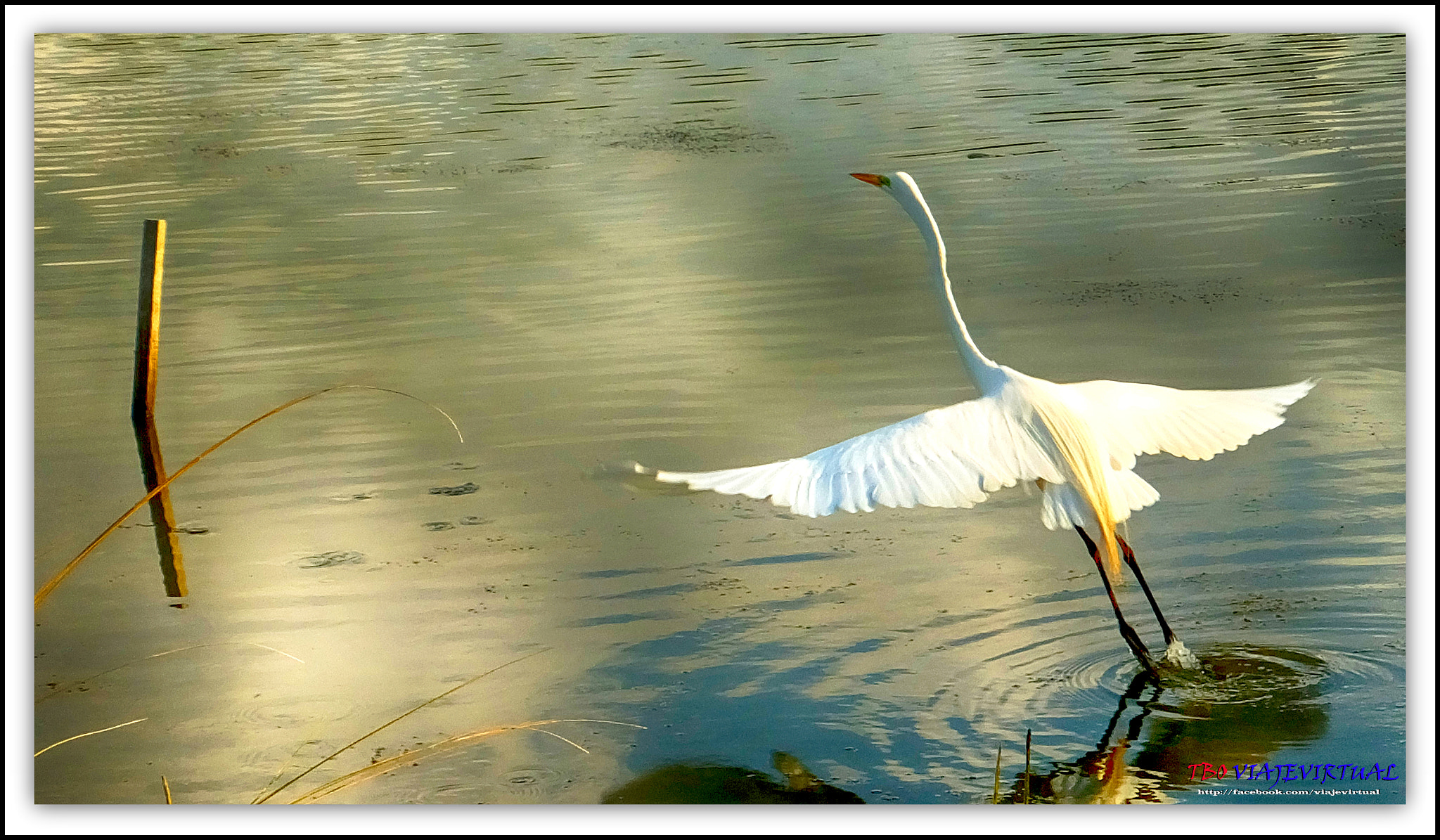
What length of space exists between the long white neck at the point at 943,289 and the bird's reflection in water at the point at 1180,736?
2.18ft

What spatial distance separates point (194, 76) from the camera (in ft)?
9.16

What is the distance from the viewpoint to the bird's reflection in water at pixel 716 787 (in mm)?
2424

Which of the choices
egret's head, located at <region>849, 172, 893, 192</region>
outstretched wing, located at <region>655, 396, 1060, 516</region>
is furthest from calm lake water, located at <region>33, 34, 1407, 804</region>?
outstretched wing, located at <region>655, 396, 1060, 516</region>

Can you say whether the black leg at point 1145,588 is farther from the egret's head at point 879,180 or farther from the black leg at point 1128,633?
the egret's head at point 879,180

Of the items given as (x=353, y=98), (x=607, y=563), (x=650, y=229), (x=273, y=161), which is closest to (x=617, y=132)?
(x=650, y=229)

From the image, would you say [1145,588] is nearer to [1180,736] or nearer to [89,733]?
[1180,736]

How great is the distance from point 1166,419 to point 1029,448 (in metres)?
0.36

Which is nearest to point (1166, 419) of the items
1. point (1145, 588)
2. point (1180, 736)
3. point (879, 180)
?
point (1145, 588)

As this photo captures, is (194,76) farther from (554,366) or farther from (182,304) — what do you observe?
(554,366)

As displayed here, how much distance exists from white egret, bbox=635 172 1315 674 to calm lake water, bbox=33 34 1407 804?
25cm

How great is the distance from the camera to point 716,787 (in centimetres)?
245

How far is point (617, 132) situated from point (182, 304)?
3.58 feet

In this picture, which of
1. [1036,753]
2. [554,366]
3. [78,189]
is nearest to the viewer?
[1036,753]

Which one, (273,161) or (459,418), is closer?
Result: (273,161)
